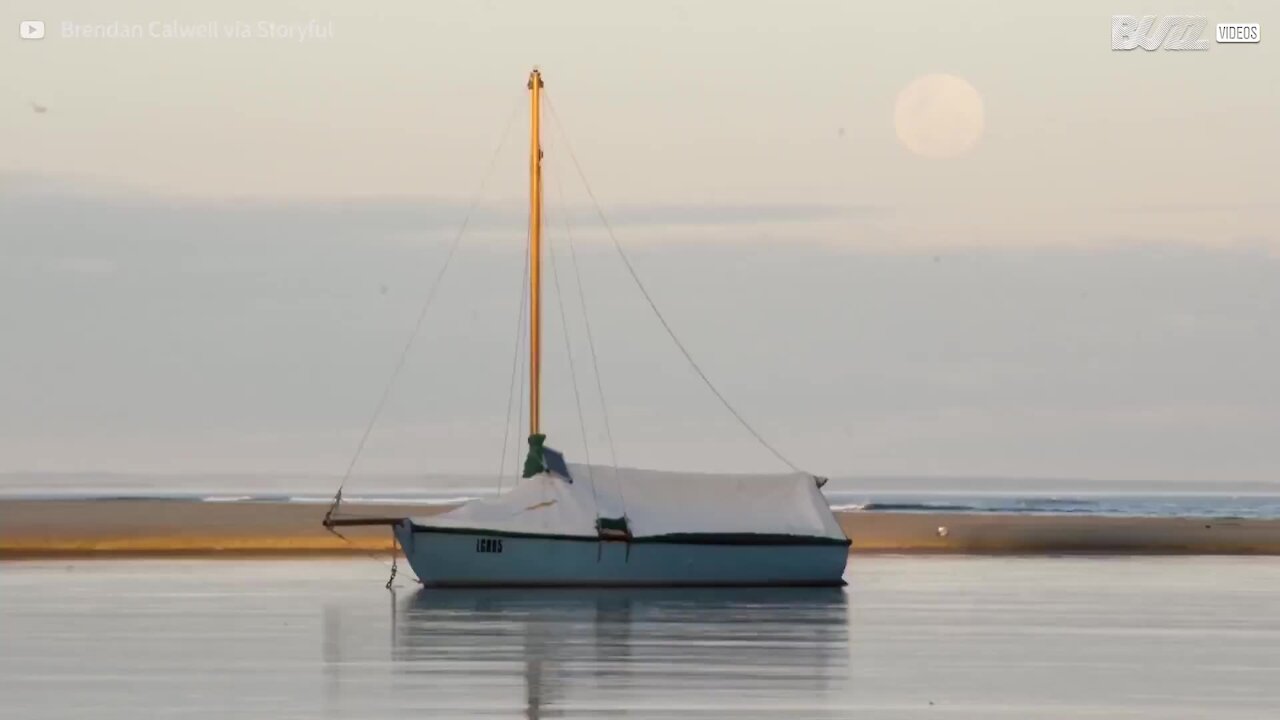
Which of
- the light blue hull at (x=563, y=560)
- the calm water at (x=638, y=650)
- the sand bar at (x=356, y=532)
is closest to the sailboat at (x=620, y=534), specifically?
the light blue hull at (x=563, y=560)

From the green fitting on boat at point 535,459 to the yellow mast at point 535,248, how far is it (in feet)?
1.04

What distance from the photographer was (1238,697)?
22.3m

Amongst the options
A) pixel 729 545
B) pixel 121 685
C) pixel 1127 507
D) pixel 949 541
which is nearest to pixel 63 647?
pixel 121 685

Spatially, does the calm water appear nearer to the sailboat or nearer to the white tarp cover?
the sailboat

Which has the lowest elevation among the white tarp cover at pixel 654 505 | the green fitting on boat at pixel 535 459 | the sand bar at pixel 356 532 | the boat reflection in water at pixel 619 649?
the sand bar at pixel 356 532

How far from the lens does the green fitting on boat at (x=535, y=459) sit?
4147cm

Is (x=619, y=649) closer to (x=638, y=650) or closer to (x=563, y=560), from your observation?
(x=638, y=650)

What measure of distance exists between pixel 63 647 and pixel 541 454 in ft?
49.5

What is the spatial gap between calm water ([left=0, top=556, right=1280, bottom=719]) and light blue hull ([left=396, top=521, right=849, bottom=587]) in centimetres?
46

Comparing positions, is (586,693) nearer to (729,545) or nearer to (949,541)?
(729,545)

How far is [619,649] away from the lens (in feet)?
90.1

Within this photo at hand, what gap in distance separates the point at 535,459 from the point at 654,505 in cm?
220

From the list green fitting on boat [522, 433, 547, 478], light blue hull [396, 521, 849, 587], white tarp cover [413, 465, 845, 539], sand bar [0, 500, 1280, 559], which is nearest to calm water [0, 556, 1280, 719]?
light blue hull [396, 521, 849, 587]

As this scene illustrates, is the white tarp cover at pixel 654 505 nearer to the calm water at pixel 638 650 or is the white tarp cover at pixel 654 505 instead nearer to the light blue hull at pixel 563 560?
the light blue hull at pixel 563 560
